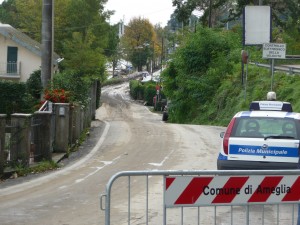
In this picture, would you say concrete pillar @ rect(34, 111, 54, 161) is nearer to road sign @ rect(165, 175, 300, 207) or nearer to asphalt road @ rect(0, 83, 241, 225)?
asphalt road @ rect(0, 83, 241, 225)

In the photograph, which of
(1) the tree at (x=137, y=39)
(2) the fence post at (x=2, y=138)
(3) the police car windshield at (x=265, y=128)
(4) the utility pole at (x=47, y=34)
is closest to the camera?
(3) the police car windshield at (x=265, y=128)

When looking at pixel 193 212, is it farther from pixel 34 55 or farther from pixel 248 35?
pixel 34 55

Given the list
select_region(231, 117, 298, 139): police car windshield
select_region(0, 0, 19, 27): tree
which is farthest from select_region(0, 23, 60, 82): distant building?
select_region(231, 117, 298, 139): police car windshield

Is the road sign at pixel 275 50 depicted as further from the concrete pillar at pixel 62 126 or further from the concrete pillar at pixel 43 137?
the concrete pillar at pixel 43 137

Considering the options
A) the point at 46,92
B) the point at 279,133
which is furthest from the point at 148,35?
the point at 279,133

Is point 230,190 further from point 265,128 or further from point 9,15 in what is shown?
point 9,15

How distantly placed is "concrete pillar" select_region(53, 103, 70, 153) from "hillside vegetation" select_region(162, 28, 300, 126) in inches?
645

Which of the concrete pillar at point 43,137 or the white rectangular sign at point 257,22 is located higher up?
the white rectangular sign at point 257,22

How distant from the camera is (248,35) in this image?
30.5m

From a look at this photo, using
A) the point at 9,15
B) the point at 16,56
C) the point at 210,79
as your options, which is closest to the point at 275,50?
the point at 210,79

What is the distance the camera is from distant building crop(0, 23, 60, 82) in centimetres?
5347

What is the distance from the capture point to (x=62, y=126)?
61.5 feet

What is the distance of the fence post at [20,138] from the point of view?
1489 cm

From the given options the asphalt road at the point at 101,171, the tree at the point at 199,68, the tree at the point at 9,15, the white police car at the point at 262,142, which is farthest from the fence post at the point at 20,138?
the tree at the point at 9,15
